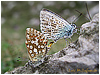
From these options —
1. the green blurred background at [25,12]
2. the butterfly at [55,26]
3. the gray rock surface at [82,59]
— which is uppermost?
the green blurred background at [25,12]

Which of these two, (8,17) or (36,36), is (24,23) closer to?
(8,17)

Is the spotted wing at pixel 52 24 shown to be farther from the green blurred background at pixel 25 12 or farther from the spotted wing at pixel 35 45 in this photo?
the green blurred background at pixel 25 12

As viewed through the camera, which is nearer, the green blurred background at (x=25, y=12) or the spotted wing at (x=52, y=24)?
the spotted wing at (x=52, y=24)

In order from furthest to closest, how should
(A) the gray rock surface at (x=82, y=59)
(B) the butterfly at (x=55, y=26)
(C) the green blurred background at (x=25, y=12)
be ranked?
1. (C) the green blurred background at (x=25, y=12)
2. (B) the butterfly at (x=55, y=26)
3. (A) the gray rock surface at (x=82, y=59)

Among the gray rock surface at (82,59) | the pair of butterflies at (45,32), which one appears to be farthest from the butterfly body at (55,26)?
the gray rock surface at (82,59)

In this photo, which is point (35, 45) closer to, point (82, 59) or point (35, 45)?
point (35, 45)

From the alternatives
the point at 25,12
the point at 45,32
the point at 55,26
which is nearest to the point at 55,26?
the point at 55,26

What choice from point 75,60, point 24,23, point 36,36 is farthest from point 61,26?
point 24,23
